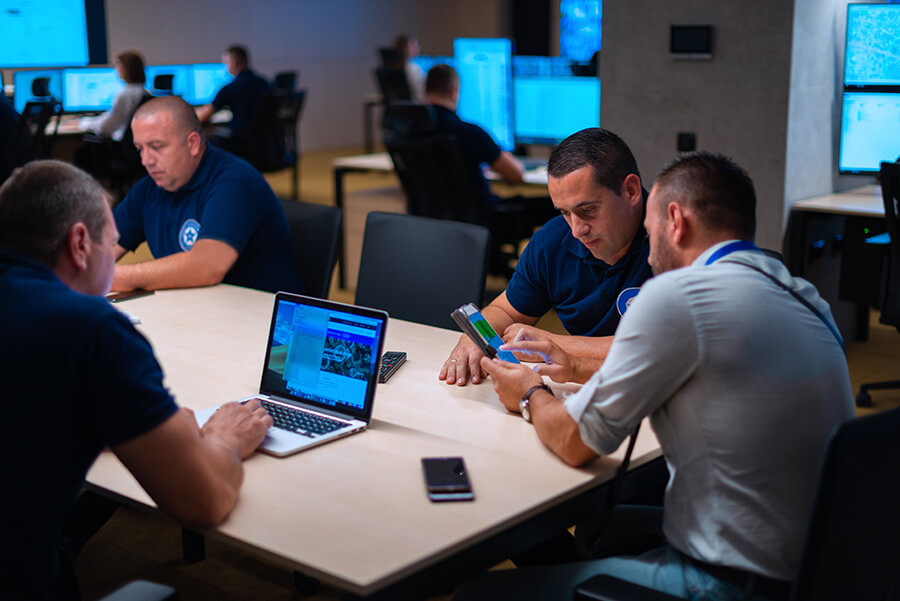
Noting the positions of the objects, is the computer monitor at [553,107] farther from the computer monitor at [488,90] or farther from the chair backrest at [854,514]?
the chair backrest at [854,514]

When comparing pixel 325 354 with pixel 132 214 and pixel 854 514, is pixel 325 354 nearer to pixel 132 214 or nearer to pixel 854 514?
pixel 854 514

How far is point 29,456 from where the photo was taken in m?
1.33

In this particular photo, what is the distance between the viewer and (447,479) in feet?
5.14

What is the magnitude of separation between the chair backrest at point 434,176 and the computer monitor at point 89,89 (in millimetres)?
4165

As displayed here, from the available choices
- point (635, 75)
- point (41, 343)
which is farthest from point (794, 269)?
point (41, 343)

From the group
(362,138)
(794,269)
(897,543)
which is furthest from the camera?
(362,138)

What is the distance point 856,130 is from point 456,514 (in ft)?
10.1

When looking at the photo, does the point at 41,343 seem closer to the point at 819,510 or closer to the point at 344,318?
the point at 344,318

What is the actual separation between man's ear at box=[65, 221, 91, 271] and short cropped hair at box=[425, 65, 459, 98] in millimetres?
3736

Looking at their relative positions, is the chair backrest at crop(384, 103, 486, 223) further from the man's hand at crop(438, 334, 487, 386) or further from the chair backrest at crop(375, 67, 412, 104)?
the chair backrest at crop(375, 67, 412, 104)

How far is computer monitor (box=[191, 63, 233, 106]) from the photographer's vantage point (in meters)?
8.87

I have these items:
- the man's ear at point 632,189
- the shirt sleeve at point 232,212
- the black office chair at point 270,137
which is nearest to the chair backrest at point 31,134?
the black office chair at point 270,137

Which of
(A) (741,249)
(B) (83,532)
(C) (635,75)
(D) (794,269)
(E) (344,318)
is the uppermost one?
(C) (635,75)

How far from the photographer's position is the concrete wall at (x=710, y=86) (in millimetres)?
3918
